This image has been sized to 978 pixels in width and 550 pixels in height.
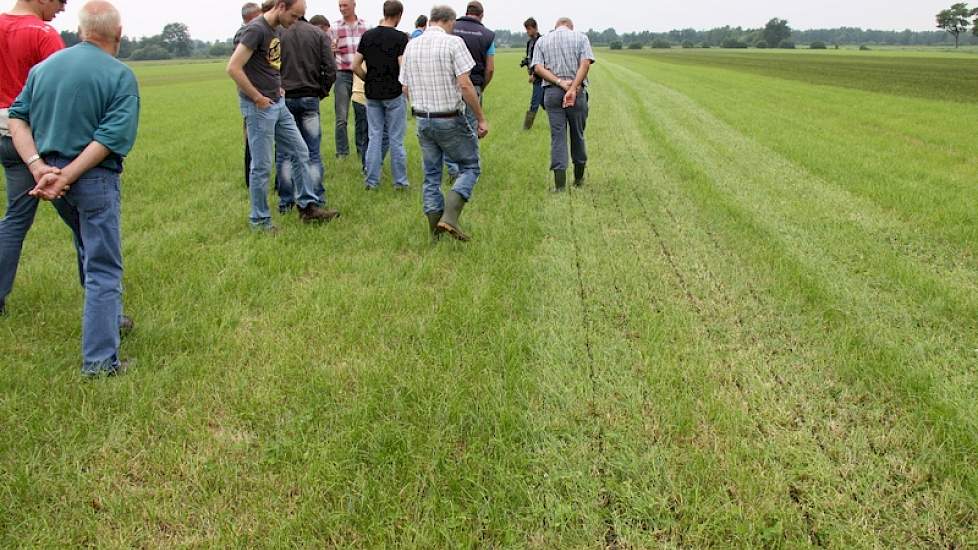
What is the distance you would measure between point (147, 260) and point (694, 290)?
13.7ft

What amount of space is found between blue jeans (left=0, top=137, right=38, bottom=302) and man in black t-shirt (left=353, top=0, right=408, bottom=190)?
12.1ft

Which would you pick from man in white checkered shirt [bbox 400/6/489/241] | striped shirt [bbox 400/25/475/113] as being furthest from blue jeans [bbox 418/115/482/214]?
striped shirt [bbox 400/25/475/113]

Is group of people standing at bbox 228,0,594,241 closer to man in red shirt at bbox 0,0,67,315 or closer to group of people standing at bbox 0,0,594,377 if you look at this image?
group of people standing at bbox 0,0,594,377

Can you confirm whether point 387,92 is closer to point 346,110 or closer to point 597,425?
point 346,110

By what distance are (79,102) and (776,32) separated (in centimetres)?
16533

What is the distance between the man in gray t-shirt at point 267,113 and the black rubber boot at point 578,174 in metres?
3.03

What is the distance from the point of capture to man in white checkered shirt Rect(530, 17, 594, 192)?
6.98 metres

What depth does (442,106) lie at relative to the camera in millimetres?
5109

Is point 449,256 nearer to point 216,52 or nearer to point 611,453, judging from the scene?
point 611,453

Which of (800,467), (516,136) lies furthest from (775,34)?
(800,467)

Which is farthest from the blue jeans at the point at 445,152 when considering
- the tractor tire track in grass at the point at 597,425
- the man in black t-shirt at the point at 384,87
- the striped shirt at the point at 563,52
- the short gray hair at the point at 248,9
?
the short gray hair at the point at 248,9

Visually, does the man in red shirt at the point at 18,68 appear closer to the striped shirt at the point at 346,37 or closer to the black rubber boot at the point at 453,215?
the black rubber boot at the point at 453,215

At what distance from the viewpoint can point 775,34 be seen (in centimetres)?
14275

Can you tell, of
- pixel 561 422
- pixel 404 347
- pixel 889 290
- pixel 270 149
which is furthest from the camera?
pixel 270 149
